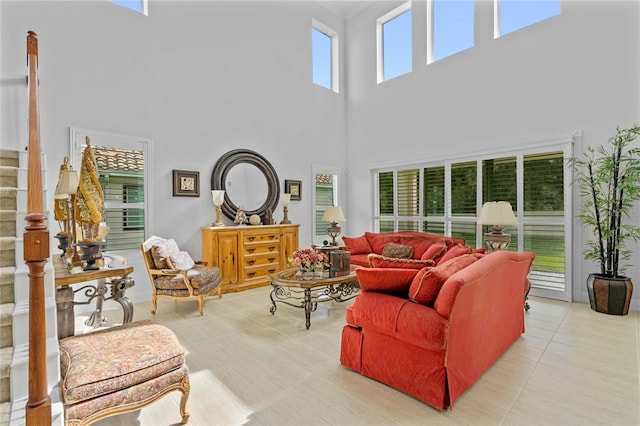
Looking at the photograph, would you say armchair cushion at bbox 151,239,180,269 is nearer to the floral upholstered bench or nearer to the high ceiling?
the floral upholstered bench

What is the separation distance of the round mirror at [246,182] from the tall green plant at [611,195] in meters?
4.64

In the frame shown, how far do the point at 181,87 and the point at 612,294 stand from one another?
6.37 meters

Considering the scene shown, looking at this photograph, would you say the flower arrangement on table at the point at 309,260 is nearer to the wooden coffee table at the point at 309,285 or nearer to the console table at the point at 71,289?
the wooden coffee table at the point at 309,285

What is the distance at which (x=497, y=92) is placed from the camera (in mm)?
5074

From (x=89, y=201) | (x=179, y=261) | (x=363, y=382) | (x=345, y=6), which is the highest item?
(x=345, y=6)

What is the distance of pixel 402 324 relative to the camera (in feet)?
6.77

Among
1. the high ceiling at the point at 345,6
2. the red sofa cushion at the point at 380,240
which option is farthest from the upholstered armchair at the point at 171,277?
the high ceiling at the point at 345,6

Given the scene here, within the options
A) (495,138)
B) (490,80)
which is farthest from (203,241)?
(490,80)

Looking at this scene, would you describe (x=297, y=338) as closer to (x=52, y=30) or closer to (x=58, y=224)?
(x=58, y=224)

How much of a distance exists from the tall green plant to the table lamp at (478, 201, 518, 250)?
0.87 m

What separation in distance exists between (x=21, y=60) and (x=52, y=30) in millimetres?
525

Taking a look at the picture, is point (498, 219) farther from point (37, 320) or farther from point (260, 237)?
point (37, 320)

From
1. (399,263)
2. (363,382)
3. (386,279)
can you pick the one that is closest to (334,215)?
(399,263)

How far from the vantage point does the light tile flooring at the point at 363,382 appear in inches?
76.0
